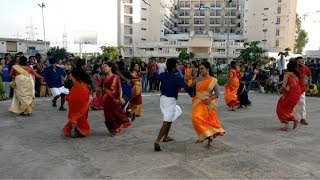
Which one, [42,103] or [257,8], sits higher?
[257,8]

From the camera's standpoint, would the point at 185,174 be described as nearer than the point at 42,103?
Yes

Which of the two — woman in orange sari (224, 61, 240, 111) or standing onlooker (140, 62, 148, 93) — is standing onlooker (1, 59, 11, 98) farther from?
woman in orange sari (224, 61, 240, 111)

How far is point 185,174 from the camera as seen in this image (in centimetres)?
481

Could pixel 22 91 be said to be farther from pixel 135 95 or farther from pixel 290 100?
pixel 290 100

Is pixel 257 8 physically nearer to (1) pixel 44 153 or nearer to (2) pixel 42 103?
(2) pixel 42 103

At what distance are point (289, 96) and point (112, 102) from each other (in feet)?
13.8

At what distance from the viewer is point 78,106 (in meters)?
7.10

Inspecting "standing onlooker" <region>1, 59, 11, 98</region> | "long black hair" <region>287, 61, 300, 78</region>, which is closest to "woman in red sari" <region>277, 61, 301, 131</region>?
"long black hair" <region>287, 61, 300, 78</region>

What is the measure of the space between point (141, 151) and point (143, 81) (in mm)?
11528

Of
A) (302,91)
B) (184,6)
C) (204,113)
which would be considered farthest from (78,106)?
(184,6)

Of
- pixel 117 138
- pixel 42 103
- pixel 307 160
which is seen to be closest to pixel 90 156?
pixel 117 138

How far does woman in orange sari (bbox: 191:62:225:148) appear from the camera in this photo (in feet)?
20.2

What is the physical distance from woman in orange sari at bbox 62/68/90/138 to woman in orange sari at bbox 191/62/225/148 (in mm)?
2393

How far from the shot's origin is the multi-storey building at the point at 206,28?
6700 cm
